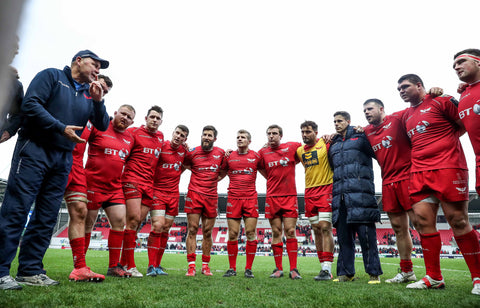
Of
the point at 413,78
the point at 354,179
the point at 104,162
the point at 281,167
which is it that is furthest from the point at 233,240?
the point at 413,78

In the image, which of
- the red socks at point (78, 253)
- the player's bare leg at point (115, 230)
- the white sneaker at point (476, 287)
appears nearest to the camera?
the white sneaker at point (476, 287)

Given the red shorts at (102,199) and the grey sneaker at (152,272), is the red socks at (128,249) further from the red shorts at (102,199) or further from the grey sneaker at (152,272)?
the red shorts at (102,199)

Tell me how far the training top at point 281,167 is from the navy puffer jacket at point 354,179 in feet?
3.51

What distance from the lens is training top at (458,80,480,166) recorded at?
3.39 meters

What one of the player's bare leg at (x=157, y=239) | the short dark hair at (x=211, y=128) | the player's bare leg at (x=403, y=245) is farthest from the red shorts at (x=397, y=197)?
the player's bare leg at (x=157, y=239)

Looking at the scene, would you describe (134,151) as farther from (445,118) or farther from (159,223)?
(445,118)

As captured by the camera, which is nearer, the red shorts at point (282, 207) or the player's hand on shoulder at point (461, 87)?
the player's hand on shoulder at point (461, 87)

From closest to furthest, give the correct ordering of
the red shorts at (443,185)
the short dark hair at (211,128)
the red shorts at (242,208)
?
1. the red shorts at (443,185)
2. the red shorts at (242,208)
3. the short dark hair at (211,128)

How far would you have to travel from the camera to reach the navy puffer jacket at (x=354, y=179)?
5.24 metres

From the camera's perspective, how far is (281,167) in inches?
261

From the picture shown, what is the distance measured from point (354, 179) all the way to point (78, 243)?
461 centimetres

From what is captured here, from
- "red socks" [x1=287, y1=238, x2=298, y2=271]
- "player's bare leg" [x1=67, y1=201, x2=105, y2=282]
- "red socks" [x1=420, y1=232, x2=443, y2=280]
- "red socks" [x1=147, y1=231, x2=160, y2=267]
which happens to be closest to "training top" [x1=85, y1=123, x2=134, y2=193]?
"player's bare leg" [x1=67, y1=201, x2=105, y2=282]

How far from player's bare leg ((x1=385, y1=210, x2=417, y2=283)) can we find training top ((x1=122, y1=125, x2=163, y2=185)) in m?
4.64

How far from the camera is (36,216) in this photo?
142 inches
